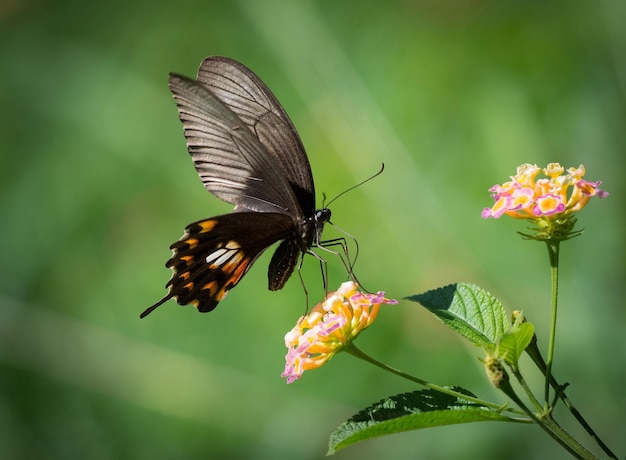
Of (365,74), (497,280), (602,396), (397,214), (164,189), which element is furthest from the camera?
(164,189)

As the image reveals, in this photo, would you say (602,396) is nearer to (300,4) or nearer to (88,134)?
(300,4)

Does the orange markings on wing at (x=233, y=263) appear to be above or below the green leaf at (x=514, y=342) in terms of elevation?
above

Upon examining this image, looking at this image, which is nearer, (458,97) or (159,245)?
(458,97)

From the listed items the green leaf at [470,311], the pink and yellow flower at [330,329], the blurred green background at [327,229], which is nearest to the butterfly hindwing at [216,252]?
the pink and yellow flower at [330,329]

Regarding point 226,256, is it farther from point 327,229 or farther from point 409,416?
point 327,229

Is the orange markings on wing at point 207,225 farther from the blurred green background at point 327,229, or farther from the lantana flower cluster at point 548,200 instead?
the blurred green background at point 327,229

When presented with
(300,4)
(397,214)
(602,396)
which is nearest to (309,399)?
(397,214)
